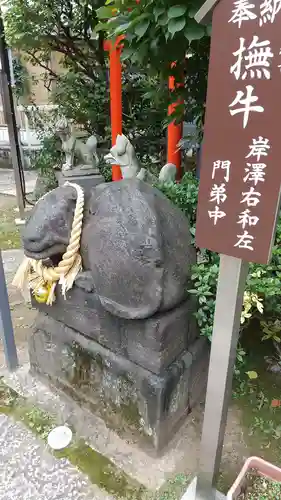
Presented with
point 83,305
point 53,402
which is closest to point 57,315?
point 83,305

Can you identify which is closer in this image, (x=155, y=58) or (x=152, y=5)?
(x=152, y=5)

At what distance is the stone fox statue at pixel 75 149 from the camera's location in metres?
6.20

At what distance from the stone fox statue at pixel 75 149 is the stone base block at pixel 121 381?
13.7 feet

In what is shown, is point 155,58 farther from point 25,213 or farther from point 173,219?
point 25,213

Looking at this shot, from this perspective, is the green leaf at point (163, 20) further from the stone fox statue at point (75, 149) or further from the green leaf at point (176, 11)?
the stone fox statue at point (75, 149)

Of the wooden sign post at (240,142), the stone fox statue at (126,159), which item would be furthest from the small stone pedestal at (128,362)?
the stone fox statue at (126,159)

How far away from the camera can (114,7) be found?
7.72ft

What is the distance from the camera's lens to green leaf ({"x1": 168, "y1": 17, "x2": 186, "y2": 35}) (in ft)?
5.94

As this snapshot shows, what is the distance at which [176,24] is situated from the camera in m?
1.85

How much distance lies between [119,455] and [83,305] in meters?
0.90

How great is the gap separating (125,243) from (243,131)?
0.88 m

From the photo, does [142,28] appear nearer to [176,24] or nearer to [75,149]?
[176,24]

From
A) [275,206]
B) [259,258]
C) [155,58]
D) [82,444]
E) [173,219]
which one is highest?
[155,58]

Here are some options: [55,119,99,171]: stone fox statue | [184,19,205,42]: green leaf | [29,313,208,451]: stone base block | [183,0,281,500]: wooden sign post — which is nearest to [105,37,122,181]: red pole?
[55,119,99,171]: stone fox statue
